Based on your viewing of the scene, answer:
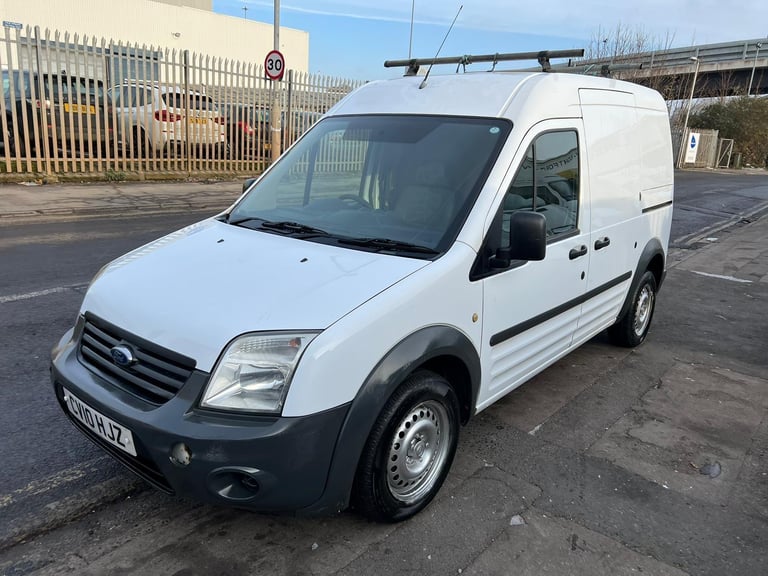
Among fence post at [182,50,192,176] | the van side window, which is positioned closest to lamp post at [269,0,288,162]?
fence post at [182,50,192,176]

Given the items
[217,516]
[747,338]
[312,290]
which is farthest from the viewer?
[747,338]

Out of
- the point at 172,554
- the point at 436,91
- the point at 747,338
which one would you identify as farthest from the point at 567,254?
the point at 747,338

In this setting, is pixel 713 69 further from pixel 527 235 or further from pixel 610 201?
pixel 527 235

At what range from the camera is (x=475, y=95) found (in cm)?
353

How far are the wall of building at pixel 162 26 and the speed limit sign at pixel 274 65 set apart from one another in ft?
95.8

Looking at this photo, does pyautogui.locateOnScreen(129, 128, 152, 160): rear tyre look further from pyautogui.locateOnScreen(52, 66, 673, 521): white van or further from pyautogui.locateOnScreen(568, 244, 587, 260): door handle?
pyautogui.locateOnScreen(568, 244, 587, 260): door handle

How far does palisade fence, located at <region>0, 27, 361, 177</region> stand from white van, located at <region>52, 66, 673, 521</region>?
11.1 metres

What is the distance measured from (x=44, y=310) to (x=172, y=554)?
141 inches

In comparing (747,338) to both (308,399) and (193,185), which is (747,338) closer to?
(308,399)

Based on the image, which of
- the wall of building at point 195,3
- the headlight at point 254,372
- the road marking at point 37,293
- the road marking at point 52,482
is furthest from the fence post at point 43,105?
the wall of building at point 195,3

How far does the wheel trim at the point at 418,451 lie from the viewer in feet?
9.09

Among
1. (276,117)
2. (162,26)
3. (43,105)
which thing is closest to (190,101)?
(276,117)

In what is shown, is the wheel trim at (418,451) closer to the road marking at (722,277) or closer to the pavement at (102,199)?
the road marking at (722,277)

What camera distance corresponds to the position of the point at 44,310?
5.41 metres
